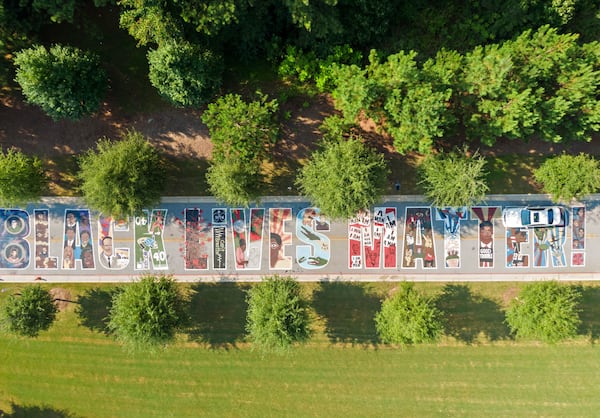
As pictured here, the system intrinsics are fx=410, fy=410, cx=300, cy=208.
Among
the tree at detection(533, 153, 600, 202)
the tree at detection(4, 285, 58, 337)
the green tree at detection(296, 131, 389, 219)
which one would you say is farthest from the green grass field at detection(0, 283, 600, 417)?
the tree at detection(533, 153, 600, 202)

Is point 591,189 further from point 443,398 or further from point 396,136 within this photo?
point 443,398

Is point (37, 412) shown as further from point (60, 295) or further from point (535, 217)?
point (535, 217)

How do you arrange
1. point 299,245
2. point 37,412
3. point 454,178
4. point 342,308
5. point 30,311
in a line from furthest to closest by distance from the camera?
point 37,412 < point 342,308 < point 299,245 < point 30,311 < point 454,178

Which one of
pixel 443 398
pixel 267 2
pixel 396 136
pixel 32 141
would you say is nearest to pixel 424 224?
pixel 396 136

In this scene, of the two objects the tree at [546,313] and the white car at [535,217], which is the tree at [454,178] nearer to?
the white car at [535,217]

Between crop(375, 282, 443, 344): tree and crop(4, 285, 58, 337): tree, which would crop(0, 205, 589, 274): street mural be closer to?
crop(4, 285, 58, 337): tree

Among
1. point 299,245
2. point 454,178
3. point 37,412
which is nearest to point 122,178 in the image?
point 299,245
